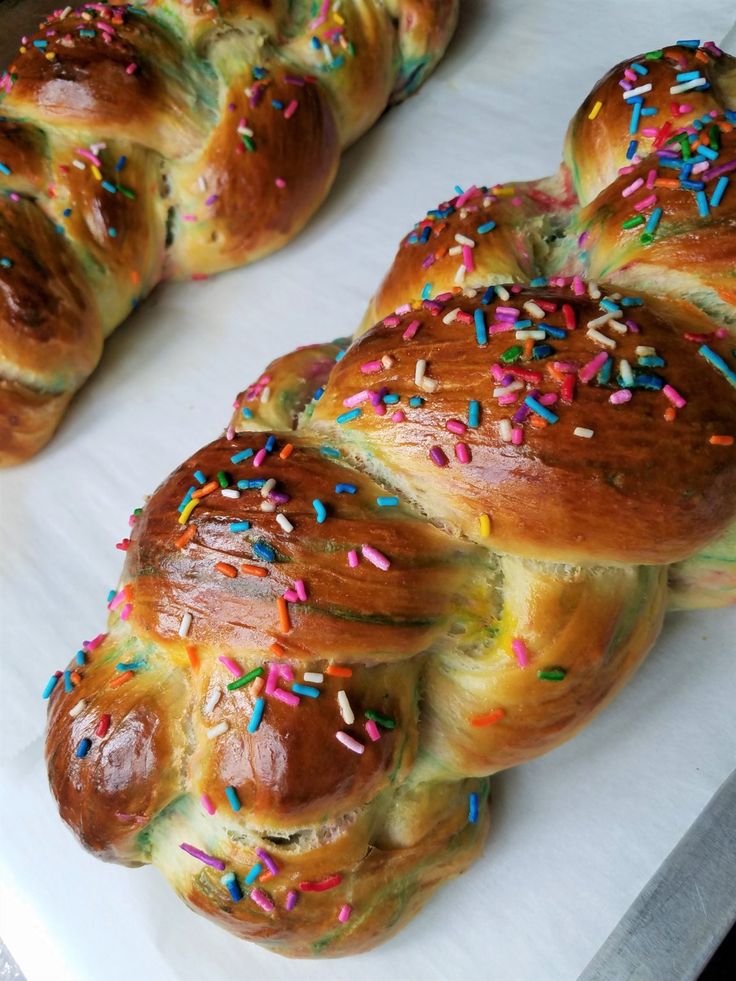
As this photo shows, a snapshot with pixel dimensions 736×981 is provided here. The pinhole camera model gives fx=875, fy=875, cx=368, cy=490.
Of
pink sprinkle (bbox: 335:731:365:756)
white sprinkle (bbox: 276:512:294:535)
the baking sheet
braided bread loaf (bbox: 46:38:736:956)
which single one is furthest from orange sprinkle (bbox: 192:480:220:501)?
the baking sheet

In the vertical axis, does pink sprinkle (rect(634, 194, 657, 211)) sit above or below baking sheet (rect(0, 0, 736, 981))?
above

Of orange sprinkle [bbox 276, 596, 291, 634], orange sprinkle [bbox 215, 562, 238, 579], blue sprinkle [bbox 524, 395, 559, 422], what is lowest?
orange sprinkle [bbox 276, 596, 291, 634]

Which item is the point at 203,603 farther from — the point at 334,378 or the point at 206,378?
the point at 206,378

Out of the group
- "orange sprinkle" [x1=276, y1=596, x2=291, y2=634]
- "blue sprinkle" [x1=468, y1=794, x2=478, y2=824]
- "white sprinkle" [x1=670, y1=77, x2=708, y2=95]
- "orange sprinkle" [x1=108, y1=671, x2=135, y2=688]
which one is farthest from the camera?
"white sprinkle" [x1=670, y1=77, x2=708, y2=95]

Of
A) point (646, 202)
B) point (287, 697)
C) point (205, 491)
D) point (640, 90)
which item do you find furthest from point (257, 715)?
point (640, 90)

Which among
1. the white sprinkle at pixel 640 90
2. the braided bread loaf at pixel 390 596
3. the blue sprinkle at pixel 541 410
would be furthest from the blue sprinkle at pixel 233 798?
the white sprinkle at pixel 640 90

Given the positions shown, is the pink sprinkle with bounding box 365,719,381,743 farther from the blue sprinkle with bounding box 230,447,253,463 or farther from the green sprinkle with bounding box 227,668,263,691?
the blue sprinkle with bounding box 230,447,253,463

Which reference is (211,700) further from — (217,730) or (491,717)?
(491,717)
